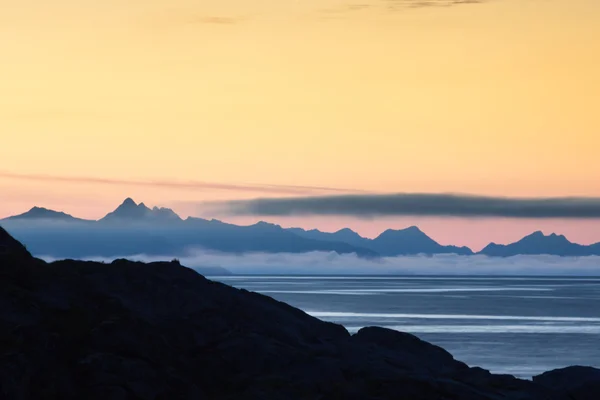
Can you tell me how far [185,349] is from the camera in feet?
103

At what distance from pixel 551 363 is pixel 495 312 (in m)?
80.9

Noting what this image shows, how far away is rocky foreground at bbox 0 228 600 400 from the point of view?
93.0ft

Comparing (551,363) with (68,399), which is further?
(551,363)

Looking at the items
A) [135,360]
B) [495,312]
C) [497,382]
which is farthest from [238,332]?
[495,312]

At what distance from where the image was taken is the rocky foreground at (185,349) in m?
28.3

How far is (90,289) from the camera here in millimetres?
32562

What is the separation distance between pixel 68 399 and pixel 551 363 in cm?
4464

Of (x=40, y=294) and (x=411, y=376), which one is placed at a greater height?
(x=40, y=294)

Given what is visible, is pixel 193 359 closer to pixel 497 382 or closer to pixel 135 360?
pixel 135 360

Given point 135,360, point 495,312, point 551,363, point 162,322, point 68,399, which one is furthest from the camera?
point 495,312

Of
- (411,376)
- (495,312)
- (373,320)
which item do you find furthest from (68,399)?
(495,312)

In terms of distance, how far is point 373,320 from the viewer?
4663 inches

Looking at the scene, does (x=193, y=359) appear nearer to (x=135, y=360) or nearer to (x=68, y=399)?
(x=135, y=360)

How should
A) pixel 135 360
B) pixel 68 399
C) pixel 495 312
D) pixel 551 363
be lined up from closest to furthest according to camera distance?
pixel 68 399
pixel 135 360
pixel 551 363
pixel 495 312
